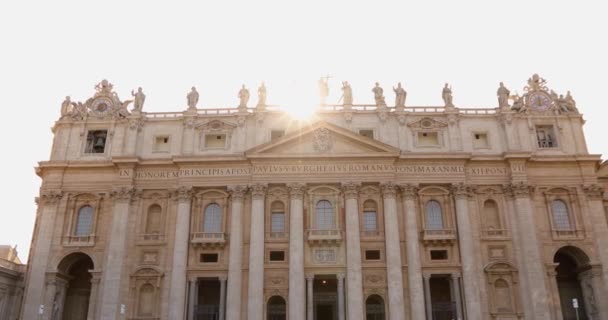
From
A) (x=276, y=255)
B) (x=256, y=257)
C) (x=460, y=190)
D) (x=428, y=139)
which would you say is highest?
(x=428, y=139)

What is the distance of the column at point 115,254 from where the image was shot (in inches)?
1539

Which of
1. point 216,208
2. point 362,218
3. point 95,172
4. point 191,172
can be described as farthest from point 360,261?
point 95,172

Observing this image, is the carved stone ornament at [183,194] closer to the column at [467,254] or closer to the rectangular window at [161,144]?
the rectangular window at [161,144]

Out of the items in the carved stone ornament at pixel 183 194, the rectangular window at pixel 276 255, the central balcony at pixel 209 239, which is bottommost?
the rectangular window at pixel 276 255

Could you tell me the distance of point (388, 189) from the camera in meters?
41.6

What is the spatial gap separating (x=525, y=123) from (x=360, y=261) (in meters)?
18.5

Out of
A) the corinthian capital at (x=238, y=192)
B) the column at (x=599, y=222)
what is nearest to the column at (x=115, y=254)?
the corinthian capital at (x=238, y=192)

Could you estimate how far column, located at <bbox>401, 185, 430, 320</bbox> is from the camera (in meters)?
38.5

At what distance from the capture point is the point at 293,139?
42.6m

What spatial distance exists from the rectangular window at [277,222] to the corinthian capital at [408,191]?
31.7 feet

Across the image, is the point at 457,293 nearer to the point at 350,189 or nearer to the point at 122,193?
the point at 350,189

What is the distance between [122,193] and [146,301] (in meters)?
8.66

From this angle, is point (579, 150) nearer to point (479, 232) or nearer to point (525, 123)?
point (525, 123)

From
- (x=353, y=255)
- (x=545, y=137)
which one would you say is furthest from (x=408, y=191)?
(x=545, y=137)
